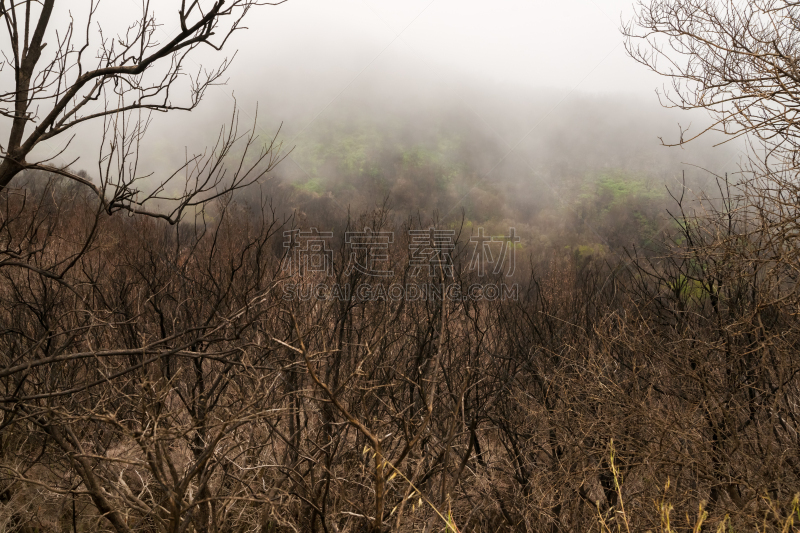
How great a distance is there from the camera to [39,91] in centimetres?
329

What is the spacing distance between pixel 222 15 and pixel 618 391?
6.02m

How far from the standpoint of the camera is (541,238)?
3325 centimetres

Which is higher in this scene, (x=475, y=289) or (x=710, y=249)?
(x=710, y=249)

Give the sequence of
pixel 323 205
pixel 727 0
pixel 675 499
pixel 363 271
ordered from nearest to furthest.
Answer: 1. pixel 675 499
2. pixel 727 0
3. pixel 363 271
4. pixel 323 205

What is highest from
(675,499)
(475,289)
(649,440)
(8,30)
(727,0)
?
(727,0)

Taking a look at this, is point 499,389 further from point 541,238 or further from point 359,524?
point 541,238

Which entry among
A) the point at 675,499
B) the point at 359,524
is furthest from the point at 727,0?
the point at 359,524

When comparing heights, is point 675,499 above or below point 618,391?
below

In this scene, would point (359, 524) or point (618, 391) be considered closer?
point (359, 524)

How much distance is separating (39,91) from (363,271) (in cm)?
705

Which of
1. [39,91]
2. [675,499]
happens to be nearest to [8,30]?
[39,91]

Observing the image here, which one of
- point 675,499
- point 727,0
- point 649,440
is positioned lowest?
point 675,499

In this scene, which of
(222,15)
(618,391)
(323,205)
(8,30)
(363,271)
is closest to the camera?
(8,30)

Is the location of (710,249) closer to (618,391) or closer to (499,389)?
(618,391)
